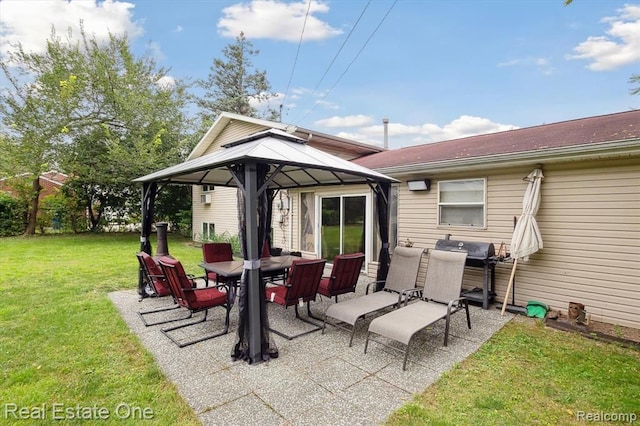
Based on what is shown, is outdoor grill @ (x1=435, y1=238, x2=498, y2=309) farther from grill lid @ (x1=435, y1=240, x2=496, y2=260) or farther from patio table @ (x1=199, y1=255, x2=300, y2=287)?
patio table @ (x1=199, y1=255, x2=300, y2=287)

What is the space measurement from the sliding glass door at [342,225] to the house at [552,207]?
A: 6 centimetres

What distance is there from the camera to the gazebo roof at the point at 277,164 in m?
3.87

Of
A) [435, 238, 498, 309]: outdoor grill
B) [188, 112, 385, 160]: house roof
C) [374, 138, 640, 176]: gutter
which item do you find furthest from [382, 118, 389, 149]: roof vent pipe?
[435, 238, 498, 309]: outdoor grill

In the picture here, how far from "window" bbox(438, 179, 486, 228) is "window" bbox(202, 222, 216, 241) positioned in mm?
10342

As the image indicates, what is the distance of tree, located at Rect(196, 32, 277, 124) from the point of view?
25.5m

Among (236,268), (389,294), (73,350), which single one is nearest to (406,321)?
(389,294)

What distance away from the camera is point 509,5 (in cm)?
742

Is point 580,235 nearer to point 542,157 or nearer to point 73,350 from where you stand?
point 542,157

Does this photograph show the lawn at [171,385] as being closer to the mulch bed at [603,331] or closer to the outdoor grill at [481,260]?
the mulch bed at [603,331]

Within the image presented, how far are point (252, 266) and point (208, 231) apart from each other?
12.3m

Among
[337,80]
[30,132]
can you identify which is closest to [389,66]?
[337,80]

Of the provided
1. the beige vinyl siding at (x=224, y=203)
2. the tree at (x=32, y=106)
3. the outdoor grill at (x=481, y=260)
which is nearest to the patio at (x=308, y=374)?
the outdoor grill at (x=481, y=260)

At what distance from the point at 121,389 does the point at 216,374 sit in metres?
0.87

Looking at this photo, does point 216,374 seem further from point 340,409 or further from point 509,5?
Result: point 509,5
